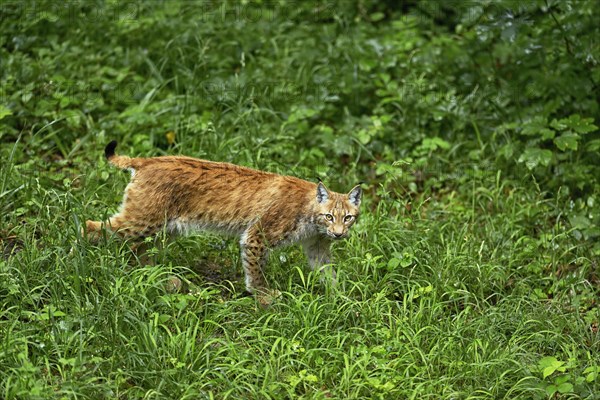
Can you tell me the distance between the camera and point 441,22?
1328cm

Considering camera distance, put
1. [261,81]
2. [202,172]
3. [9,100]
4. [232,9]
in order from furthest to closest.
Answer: [232,9] < [261,81] < [9,100] < [202,172]

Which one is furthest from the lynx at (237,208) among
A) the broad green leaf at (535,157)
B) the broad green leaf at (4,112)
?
the broad green leaf at (535,157)

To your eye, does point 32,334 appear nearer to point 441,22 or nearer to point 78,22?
point 78,22

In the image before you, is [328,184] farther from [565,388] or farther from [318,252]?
[565,388]

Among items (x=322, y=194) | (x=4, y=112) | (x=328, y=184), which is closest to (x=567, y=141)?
(x=328, y=184)

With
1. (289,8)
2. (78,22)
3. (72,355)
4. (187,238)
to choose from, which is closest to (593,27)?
(289,8)

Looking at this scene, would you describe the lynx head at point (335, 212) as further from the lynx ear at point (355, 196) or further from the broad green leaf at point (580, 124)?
the broad green leaf at point (580, 124)

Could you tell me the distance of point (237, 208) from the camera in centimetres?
810

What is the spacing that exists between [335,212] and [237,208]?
84 centimetres

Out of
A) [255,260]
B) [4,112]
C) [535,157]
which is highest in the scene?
[4,112]

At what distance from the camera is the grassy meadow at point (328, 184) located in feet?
22.4

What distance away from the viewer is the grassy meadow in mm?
6812

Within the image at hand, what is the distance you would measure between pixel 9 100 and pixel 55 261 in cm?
344

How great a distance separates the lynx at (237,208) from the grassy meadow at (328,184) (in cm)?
25
